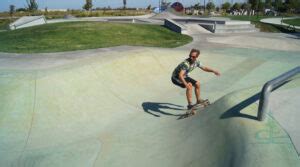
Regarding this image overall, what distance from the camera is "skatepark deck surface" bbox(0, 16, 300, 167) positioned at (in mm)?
5441

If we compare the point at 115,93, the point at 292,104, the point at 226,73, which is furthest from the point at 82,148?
the point at 226,73

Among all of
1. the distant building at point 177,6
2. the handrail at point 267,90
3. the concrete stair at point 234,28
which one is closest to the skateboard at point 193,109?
the handrail at point 267,90

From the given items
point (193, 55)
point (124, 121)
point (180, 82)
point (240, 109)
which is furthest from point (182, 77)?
point (124, 121)

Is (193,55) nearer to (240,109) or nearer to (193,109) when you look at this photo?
(193,109)

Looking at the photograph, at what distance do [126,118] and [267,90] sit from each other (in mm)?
4513

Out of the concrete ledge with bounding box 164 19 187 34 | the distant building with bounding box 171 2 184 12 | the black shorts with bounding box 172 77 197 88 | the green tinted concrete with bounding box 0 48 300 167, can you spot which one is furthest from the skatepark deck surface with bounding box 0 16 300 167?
the distant building with bounding box 171 2 184 12

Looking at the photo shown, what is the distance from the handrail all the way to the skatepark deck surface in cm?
19

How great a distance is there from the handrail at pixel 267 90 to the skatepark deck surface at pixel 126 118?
19 centimetres

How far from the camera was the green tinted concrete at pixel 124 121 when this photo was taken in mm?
5426

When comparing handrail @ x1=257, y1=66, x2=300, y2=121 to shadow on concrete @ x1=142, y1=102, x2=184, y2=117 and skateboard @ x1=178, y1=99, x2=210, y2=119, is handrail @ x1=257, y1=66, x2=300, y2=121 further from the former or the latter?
shadow on concrete @ x1=142, y1=102, x2=184, y2=117

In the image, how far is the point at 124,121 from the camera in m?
8.42

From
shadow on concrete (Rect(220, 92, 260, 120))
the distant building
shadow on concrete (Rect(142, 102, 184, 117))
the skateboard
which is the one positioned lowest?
shadow on concrete (Rect(142, 102, 184, 117))

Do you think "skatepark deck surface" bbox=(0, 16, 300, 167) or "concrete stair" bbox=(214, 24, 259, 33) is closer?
"skatepark deck surface" bbox=(0, 16, 300, 167)

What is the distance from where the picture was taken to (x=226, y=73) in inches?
508
